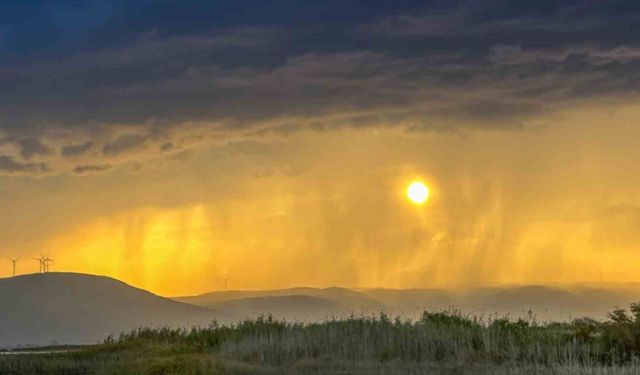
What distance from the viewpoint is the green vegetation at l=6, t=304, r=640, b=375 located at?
155 feet

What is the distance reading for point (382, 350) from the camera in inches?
2130

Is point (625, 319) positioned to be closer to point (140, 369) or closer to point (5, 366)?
point (140, 369)

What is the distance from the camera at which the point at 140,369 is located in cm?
4712

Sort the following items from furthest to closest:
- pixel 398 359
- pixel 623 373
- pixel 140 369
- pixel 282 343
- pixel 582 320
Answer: pixel 582 320 < pixel 282 343 < pixel 398 359 < pixel 140 369 < pixel 623 373

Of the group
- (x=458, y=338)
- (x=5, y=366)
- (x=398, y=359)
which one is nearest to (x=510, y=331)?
(x=458, y=338)

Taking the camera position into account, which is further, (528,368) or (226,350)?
(226,350)

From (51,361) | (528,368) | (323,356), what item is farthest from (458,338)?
(51,361)

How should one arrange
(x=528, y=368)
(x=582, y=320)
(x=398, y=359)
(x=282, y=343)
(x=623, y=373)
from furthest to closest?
(x=582, y=320) → (x=282, y=343) → (x=398, y=359) → (x=528, y=368) → (x=623, y=373)

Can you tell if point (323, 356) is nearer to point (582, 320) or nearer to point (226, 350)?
point (226, 350)

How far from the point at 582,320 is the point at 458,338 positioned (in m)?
9.74

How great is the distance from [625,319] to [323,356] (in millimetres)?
13905

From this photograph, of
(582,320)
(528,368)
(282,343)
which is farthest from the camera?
(582,320)

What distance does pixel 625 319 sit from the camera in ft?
174

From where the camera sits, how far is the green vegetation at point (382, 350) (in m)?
47.1
